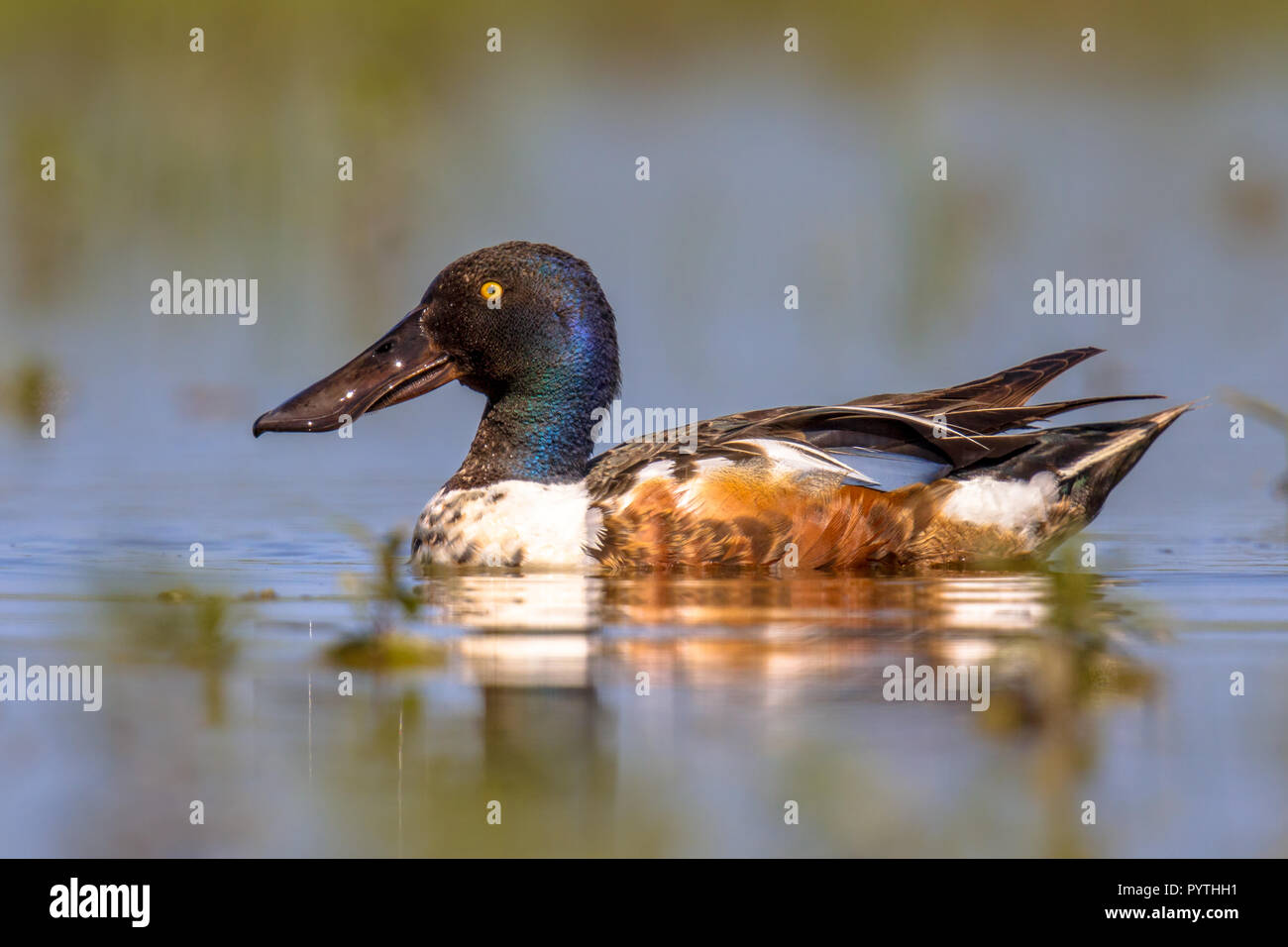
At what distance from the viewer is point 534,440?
276 inches

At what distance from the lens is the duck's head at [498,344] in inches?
277

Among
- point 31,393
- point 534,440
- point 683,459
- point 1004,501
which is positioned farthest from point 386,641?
point 31,393

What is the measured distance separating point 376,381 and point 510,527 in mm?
930

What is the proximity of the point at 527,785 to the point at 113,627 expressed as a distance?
1.91 m

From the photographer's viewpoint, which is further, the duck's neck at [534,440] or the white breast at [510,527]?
the duck's neck at [534,440]

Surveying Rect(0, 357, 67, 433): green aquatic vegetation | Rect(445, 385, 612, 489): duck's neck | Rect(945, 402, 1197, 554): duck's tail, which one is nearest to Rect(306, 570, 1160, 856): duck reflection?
Rect(945, 402, 1197, 554): duck's tail

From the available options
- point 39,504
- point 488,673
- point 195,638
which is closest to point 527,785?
point 488,673

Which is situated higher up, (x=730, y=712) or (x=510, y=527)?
(x=510, y=527)

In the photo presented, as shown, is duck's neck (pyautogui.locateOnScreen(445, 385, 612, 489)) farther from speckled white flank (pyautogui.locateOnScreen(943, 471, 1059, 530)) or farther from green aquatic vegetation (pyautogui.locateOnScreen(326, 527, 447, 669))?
green aquatic vegetation (pyautogui.locateOnScreen(326, 527, 447, 669))

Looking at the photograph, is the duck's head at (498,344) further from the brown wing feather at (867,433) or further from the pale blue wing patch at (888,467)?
the pale blue wing patch at (888,467)

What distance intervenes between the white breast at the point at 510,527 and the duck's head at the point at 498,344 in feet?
1.37

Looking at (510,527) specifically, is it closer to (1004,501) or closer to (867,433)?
(867,433)

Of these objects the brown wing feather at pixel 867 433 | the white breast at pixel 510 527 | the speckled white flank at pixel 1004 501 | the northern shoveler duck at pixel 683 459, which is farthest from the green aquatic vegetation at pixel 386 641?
the speckled white flank at pixel 1004 501

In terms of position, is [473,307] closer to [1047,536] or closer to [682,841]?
[1047,536]
